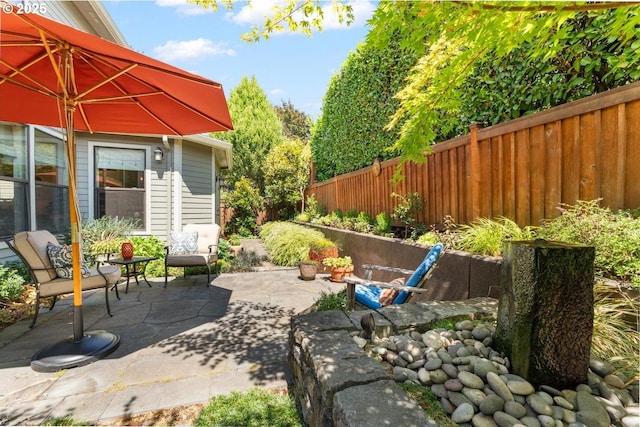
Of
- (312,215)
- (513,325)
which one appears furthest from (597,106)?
(312,215)

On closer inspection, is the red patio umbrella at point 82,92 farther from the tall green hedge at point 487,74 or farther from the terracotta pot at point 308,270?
the terracotta pot at point 308,270

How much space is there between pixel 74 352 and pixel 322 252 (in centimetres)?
428

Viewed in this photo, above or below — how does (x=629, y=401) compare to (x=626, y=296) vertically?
below

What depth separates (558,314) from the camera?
1.46m

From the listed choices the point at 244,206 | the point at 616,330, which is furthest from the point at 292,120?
the point at 616,330

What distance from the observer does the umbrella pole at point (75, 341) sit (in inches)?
98.2

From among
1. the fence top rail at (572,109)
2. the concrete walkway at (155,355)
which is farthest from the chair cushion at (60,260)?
the fence top rail at (572,109)

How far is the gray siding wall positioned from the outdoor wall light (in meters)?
0.50

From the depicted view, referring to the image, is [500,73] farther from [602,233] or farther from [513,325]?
[513,325]

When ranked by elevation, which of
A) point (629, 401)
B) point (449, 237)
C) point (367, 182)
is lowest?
point (629, 401)

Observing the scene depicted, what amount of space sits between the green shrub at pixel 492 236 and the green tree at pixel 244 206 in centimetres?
1034

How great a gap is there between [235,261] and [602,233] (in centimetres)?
634

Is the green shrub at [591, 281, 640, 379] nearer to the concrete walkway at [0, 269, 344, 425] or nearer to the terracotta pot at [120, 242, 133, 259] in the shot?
the concrete walkway at [0, 269, 344, 425]

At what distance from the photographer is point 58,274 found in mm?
3381
